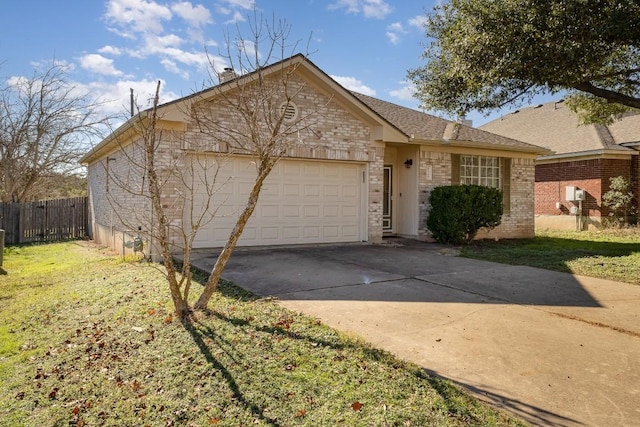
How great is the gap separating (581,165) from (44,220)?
68.1 feet

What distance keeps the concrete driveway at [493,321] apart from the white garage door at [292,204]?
4.54 feet

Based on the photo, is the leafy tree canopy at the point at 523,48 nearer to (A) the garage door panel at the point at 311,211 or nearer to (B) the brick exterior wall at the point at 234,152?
(B) the brick exterior wall at the point at 234,152

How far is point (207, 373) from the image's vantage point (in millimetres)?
3787

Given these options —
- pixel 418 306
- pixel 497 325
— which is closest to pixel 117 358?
pixel 418 306

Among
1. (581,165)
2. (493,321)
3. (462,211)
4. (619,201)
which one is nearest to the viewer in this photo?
(493,321)

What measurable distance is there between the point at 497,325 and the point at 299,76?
26.2ft

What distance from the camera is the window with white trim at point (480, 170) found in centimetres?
1374

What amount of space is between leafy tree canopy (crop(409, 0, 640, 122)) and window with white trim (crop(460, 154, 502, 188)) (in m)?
4.45

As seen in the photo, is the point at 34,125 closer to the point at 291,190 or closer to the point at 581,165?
the point at 291,190

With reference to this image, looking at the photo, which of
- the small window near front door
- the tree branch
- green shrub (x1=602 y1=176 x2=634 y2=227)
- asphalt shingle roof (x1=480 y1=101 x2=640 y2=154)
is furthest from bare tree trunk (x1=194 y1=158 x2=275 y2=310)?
green shrub (x1=602 y1=176 x2=634 y2=227)

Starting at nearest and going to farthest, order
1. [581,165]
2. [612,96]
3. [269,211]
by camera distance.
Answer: [612,96]
[269,211]
[581,165]

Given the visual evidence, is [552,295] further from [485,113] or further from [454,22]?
[454,22]

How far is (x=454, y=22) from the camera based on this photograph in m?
8.55

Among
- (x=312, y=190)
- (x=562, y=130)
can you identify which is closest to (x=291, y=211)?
(x=312, y=190)
